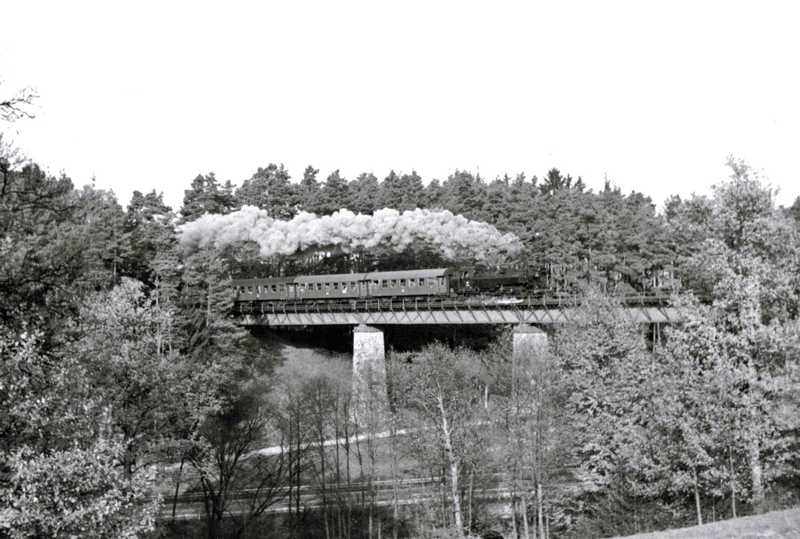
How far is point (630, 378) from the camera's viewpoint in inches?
855

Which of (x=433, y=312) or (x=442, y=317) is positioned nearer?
(x=442, y=317)

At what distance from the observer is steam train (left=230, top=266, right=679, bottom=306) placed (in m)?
47.1

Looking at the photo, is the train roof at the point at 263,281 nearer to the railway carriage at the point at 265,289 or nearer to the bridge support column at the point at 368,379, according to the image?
the railway carriage at the point at 265,289

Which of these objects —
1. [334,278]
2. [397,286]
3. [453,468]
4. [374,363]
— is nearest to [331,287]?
[334,278]

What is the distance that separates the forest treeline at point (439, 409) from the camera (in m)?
10.2

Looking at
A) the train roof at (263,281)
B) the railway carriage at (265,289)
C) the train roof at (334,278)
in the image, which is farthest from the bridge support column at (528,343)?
the train roof at (263,281)

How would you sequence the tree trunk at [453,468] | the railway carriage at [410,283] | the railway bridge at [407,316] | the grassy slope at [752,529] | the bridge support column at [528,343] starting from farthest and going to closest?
the railway carriage at [410,283], the railway bridge at [407,316], the bridge support column at [528,343], the tree trunk at [453,468], the grassy slope at [752,529]

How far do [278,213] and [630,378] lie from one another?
5243 cm

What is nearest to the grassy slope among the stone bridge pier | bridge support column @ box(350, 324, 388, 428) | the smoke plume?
the stone bridge pier

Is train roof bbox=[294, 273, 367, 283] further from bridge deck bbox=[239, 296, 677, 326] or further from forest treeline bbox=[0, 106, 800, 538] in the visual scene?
forest treeline bbox=[0, 106, 800, 538]

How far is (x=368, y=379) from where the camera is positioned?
36.7 m

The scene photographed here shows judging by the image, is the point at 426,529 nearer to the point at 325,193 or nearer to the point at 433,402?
the point at 433,402

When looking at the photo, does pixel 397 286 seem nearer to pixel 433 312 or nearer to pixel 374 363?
pixel 433 312

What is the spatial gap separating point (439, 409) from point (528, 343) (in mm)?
12635
